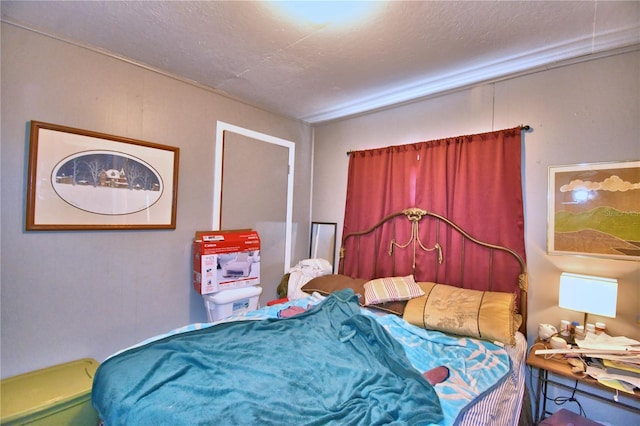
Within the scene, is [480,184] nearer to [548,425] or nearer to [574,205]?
[574,205]

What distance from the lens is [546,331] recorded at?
1924mm

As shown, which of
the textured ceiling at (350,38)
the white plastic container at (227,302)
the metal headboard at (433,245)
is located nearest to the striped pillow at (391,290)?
the metal headboard at (433,245)

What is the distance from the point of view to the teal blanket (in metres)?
1.09

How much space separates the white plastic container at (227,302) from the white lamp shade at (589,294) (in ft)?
7.69

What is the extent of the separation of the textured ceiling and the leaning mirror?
1.55 meters

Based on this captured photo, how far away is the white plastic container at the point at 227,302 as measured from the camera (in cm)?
251

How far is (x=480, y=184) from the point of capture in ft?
7.64

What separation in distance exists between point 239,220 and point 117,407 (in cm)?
193

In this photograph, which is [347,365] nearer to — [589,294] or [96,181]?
[589,294]

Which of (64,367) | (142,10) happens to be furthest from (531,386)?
(142,10)

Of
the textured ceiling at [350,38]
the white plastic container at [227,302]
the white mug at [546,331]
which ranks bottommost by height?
the white plastic container at [227,302]

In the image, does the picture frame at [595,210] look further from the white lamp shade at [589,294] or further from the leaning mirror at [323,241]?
the leaning mirror at [323,241]

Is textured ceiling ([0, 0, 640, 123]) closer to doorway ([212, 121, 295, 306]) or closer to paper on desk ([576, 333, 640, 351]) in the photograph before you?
doorway ([212, 121, 295, 306])

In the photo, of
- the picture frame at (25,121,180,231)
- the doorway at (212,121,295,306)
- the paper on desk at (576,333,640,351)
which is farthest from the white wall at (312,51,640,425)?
the picture frame at (25,121,180,231)
